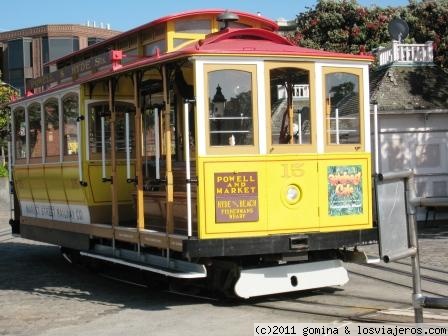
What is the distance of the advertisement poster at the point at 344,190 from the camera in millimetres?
8570

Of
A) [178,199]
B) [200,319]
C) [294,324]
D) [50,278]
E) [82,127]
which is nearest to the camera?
[294,324]

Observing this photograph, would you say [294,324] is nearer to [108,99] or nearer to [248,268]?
[248,268]

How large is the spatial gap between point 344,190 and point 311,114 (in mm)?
1025

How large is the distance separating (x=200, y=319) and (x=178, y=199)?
159 cm

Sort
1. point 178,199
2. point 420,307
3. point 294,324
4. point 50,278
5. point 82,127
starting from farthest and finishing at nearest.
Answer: point 50,278 → point 82,127 → point 178,199 → point 294,324 → point 420,307

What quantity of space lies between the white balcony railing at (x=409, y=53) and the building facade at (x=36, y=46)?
37349 mm

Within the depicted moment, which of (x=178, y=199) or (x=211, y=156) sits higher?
(x=211, y=156)

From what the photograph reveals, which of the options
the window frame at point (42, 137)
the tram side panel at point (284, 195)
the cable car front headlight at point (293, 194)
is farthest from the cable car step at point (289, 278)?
the window frame at point (42, 137)

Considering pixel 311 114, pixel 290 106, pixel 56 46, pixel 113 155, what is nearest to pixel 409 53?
pixel 290 106

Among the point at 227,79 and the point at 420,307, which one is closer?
the point at 420,307

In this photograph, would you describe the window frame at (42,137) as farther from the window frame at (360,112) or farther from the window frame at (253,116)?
the window frame at (360,112)

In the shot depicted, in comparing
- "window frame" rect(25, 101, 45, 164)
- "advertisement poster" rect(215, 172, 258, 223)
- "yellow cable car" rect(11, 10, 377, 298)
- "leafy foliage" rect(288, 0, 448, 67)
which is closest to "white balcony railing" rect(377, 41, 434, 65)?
"leafy foliage" rect(288, 0, 448, 67)

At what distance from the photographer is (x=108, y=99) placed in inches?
412


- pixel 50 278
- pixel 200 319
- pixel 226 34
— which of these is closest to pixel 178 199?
pixel 200 319
